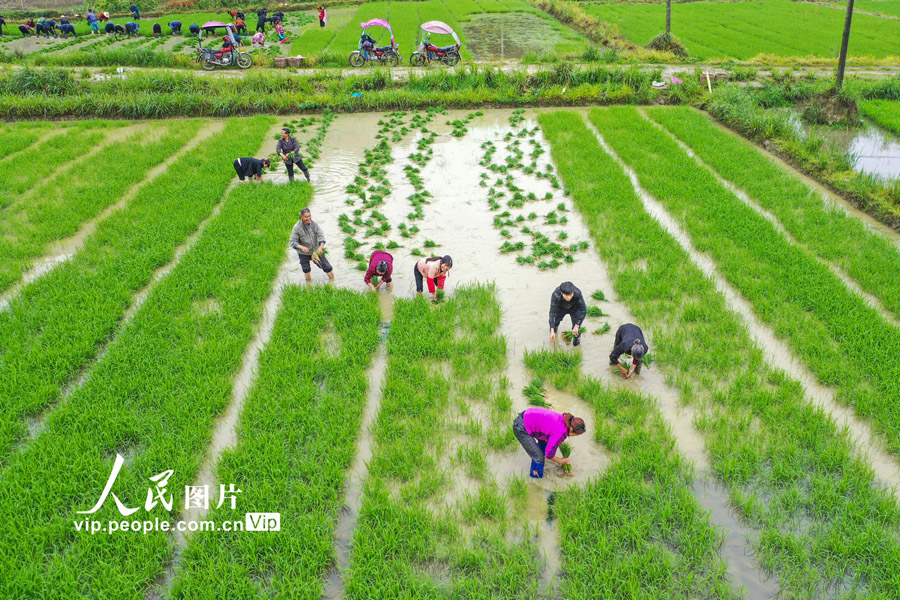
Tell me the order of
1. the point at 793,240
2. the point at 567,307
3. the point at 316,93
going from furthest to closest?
the point at 316,93, the point at 793,240, the point at 567,307

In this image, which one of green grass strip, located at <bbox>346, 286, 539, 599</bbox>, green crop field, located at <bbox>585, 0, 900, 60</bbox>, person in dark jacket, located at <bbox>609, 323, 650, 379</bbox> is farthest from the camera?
green crop field, located at <bbox>585, 0, 900, 60</bbox>

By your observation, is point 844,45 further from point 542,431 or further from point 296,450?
point 296,450

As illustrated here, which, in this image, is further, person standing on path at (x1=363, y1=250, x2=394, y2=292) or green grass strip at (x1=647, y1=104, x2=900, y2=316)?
green grass strip at (x1=647, y1=104, x2=900, y2=316)

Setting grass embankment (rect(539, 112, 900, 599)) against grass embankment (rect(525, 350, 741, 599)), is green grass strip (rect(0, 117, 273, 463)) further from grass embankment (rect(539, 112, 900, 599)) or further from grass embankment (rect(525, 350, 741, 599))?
grass embankment (rect(539, 112, 900, 599))

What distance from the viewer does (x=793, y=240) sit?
30.7ft

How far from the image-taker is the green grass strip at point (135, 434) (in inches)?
172

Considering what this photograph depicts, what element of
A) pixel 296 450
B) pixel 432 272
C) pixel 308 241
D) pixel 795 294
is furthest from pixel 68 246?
pixel 795 294

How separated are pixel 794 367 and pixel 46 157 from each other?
15361 millimetres

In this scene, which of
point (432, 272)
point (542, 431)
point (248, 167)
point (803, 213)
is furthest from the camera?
point (248, 167)

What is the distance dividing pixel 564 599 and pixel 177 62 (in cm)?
2267

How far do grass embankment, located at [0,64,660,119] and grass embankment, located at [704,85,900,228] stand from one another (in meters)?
2.82

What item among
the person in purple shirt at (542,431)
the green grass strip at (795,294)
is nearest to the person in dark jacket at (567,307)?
the person in purple shirt at (542,431)

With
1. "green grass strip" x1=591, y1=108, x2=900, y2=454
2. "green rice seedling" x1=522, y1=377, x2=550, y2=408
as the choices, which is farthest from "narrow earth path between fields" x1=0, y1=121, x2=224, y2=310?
"green grass strip" x1=591, y1=108, x2=900, y2=454

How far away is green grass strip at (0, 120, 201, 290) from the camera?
362 inches
